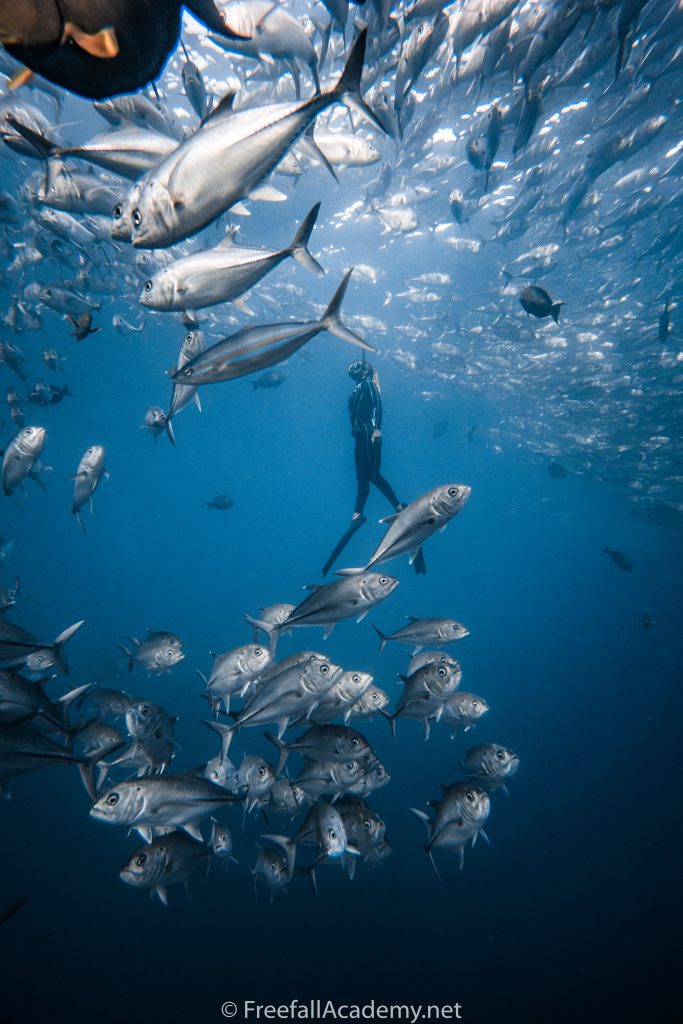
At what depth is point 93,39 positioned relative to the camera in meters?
1.14

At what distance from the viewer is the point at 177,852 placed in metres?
3.78

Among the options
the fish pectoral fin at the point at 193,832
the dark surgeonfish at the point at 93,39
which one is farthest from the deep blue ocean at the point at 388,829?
the dark surgeonfish at the point at 93,39

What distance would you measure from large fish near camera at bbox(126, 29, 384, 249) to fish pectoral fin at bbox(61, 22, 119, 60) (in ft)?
2.21

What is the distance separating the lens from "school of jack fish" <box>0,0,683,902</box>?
1.97 metres

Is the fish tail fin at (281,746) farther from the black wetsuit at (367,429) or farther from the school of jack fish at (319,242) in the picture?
the black wetsuit at (367,429)

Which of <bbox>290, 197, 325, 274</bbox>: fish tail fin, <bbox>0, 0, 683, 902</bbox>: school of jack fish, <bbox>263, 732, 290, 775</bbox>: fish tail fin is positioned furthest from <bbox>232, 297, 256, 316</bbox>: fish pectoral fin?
<bbox>263, 732, 290, 775</bbox>: fish tail fin

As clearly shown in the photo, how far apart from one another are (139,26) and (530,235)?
57.0 ft

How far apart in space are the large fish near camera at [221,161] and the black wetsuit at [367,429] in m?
7.88

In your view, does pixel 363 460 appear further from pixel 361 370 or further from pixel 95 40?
pixel 95 40

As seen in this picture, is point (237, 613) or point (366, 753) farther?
point (237, 613)

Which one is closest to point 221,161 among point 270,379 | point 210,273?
point 210,273

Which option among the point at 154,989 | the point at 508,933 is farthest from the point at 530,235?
the point at 154,989

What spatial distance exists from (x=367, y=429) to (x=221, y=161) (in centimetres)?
839

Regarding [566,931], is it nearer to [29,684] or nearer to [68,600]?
[29,684]
